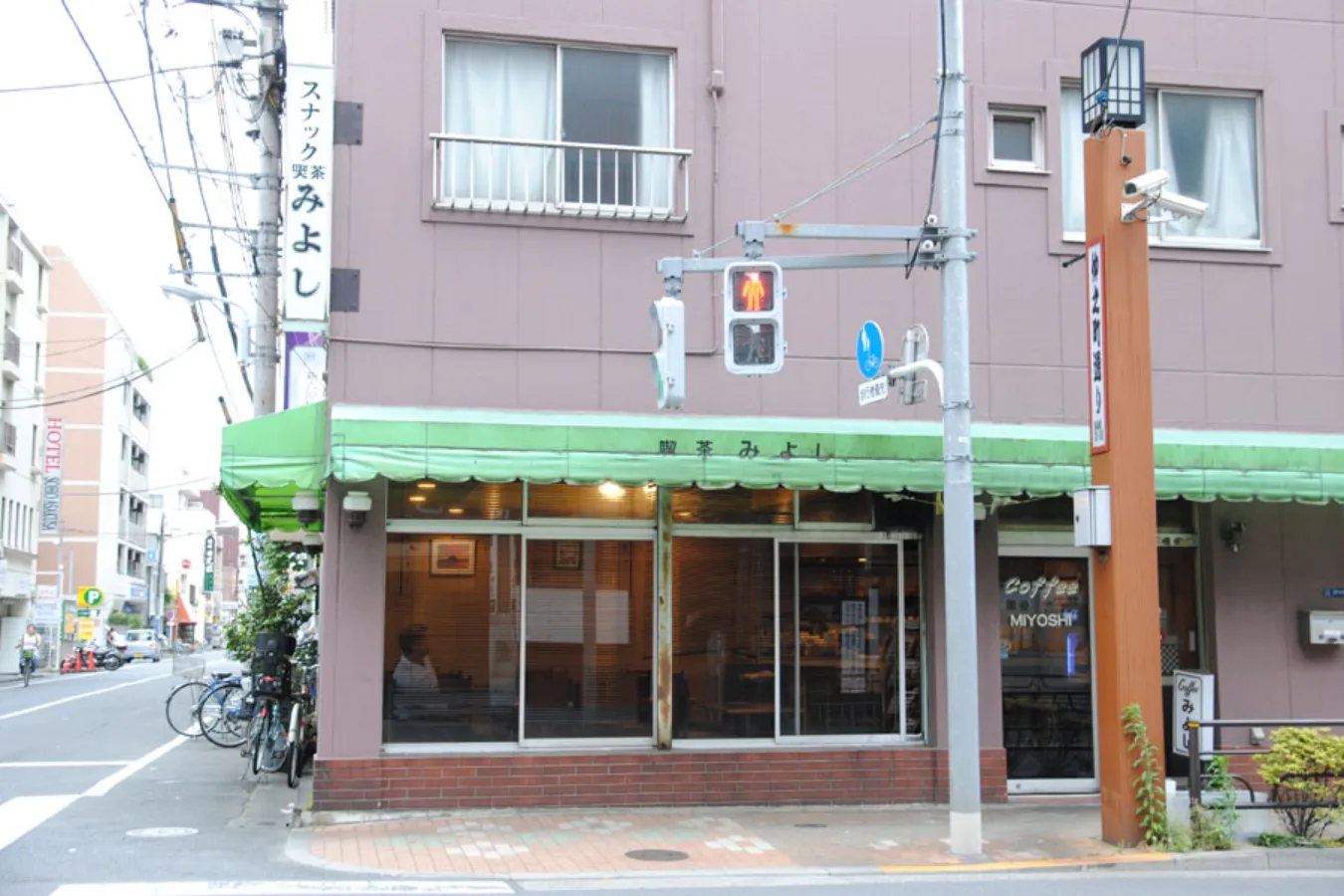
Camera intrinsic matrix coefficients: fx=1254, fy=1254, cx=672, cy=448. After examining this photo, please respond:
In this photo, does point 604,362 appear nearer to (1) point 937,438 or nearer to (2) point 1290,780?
(1) point 937,438

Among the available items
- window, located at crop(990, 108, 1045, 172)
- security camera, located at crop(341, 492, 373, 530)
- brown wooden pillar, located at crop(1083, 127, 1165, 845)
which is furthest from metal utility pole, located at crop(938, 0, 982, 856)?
security camera, located at crop(341, 492, 373, 530)

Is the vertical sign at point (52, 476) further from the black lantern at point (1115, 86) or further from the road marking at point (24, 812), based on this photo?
the black lantern at point (1115, 86)

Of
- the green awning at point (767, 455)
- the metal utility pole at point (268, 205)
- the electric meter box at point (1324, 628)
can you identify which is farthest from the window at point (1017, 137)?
the metal utility pole at point (268, 205)

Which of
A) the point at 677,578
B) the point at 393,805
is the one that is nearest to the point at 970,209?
the point at 677,578

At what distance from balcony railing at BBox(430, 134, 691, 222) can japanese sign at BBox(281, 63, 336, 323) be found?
0.99m

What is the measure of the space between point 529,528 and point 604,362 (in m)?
1.71

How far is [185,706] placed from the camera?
18688 mm

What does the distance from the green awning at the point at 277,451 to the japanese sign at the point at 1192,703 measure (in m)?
7.88

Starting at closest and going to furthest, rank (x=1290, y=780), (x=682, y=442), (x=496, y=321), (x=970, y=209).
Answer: (x=1290, y=780), (x=682, y=442), (x=496, y=321), (x=970, y=209)

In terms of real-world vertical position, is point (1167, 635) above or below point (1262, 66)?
below

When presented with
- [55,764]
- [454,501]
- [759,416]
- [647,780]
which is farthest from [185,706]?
[759,416]

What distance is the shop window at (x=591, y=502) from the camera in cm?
1183

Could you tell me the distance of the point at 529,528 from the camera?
463 inches

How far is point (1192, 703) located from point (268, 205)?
1234 cm
